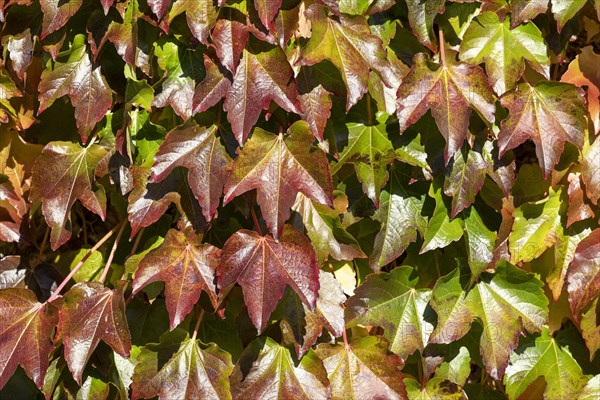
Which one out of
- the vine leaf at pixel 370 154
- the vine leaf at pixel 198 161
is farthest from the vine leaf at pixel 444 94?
the vine leaf at pixel 198 161

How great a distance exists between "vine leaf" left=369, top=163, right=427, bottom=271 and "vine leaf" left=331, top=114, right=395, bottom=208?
0.09m

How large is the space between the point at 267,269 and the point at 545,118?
0.73 meters

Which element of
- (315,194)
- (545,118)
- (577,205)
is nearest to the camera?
(315,194)

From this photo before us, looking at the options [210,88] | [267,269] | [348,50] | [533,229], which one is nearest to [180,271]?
[267,269]

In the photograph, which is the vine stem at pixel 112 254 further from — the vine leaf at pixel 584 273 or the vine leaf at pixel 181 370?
the vine leaf at pixel 584 273

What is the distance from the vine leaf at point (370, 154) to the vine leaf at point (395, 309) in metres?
0.23

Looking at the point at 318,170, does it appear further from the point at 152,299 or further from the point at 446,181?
the point at 152,299

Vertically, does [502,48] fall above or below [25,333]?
above

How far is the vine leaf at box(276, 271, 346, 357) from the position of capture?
1712 mm

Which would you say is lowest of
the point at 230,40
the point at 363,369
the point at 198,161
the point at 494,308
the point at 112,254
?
the point at 363,369

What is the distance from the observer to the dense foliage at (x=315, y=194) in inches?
63.9

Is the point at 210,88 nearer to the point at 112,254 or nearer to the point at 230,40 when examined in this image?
the point at 230,40

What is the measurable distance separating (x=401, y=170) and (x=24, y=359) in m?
0.99

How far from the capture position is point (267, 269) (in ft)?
5.26
